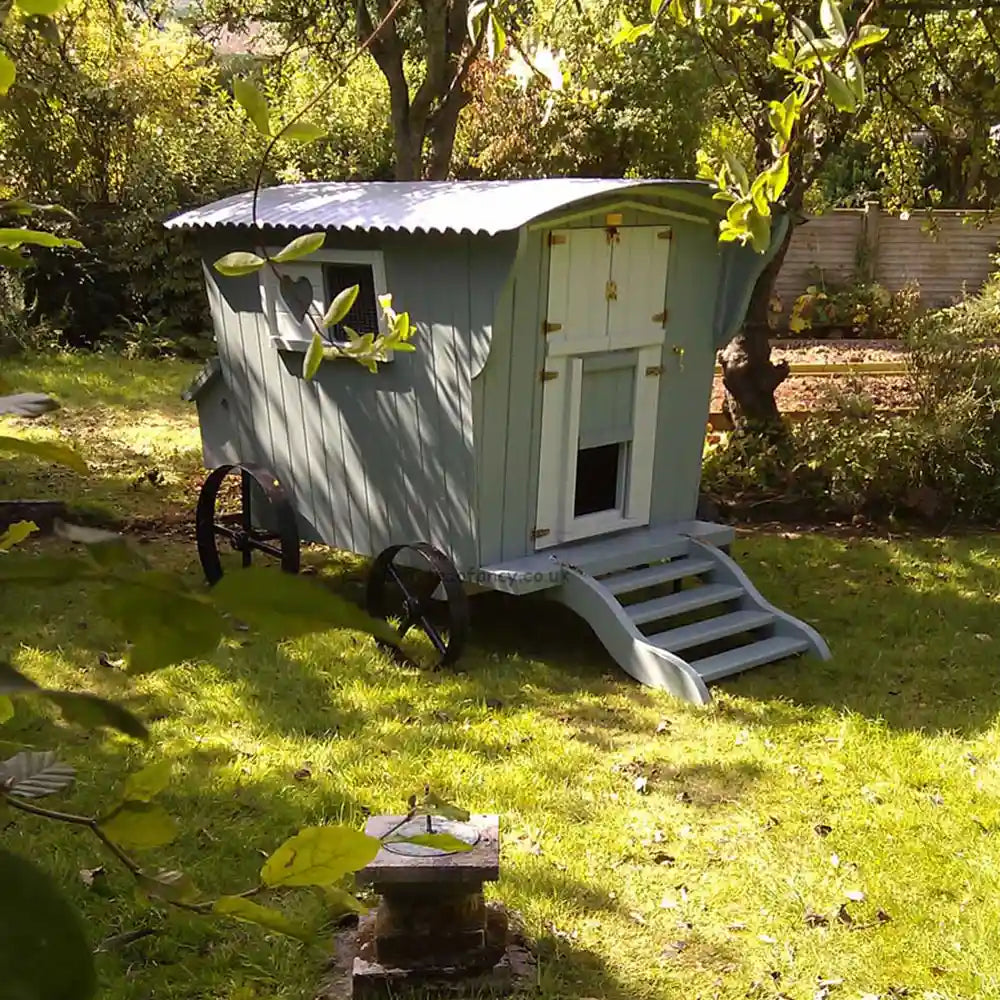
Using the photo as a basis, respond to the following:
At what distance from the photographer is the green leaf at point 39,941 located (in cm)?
33

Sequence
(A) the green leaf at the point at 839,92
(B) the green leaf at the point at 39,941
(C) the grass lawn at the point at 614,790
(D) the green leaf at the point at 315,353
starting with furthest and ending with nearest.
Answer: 1. (C) the grass lawn at the point at 614,790
2. (A) the green leaf at the point at 839,92
3. (D) the green leaf at the point at 315,353
4. (B) the green leaf at the point at 39,941

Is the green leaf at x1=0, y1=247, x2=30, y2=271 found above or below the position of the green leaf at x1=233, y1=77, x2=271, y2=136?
below

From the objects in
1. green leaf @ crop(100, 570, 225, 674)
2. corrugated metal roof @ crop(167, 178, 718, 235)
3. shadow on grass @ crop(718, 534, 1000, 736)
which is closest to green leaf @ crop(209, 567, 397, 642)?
green leaf @ crop(100, 570, 225, 674)

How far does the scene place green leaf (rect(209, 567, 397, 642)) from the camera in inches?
15.9

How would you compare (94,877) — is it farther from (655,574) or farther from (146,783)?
(146,783)

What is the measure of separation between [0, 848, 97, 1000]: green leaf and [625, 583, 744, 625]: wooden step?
16.2 ft

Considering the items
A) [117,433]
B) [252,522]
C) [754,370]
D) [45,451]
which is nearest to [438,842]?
[45,451]

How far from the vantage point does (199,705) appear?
473 centimetres

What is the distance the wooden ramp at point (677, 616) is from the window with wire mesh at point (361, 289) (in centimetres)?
134

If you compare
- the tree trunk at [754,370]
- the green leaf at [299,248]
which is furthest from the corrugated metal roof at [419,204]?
the green leaf at [299,248]

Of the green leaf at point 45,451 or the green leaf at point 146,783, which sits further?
the green leaf at point 146,783

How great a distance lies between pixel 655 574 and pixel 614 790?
1618 mm

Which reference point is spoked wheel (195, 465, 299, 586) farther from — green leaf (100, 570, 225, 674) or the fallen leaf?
green leaf (100, 570, 225, 674)

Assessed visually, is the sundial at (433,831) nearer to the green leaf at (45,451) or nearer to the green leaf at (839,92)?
the green leaf at (839,92)
